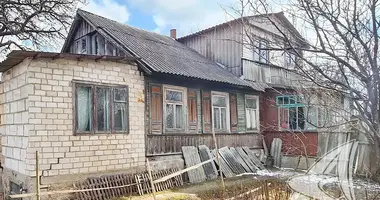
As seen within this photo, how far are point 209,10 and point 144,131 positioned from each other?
5.37 meters

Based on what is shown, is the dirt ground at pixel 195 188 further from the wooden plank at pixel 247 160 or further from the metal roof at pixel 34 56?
the metal roof at pixel 34 56

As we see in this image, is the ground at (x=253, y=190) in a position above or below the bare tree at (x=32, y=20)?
below

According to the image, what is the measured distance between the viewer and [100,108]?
8508 millimetres

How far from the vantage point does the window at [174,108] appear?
1044 cm

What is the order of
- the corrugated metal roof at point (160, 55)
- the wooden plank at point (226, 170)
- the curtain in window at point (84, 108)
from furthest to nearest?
the wooden plank at point (226, 170) → the corrugated metal roof at point (160, 55) → the curtain in window at point (84, 108)

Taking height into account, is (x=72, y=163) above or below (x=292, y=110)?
below

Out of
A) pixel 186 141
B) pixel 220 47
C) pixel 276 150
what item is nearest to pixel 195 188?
pixel 186 141

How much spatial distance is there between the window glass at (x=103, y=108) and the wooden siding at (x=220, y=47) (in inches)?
275

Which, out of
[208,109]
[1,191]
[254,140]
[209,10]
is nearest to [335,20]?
[209,10]

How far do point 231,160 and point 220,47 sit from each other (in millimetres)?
5910

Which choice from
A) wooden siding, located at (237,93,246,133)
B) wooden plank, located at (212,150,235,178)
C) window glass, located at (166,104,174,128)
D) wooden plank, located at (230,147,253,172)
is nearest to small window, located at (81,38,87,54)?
window glass, located at (166,104,174,128)

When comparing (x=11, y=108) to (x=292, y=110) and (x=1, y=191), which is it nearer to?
(x=1, y=191)

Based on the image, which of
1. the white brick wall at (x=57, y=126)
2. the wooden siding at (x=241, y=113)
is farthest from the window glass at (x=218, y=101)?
the white brick wall at (x=57, y=126)

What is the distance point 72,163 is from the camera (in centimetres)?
787
